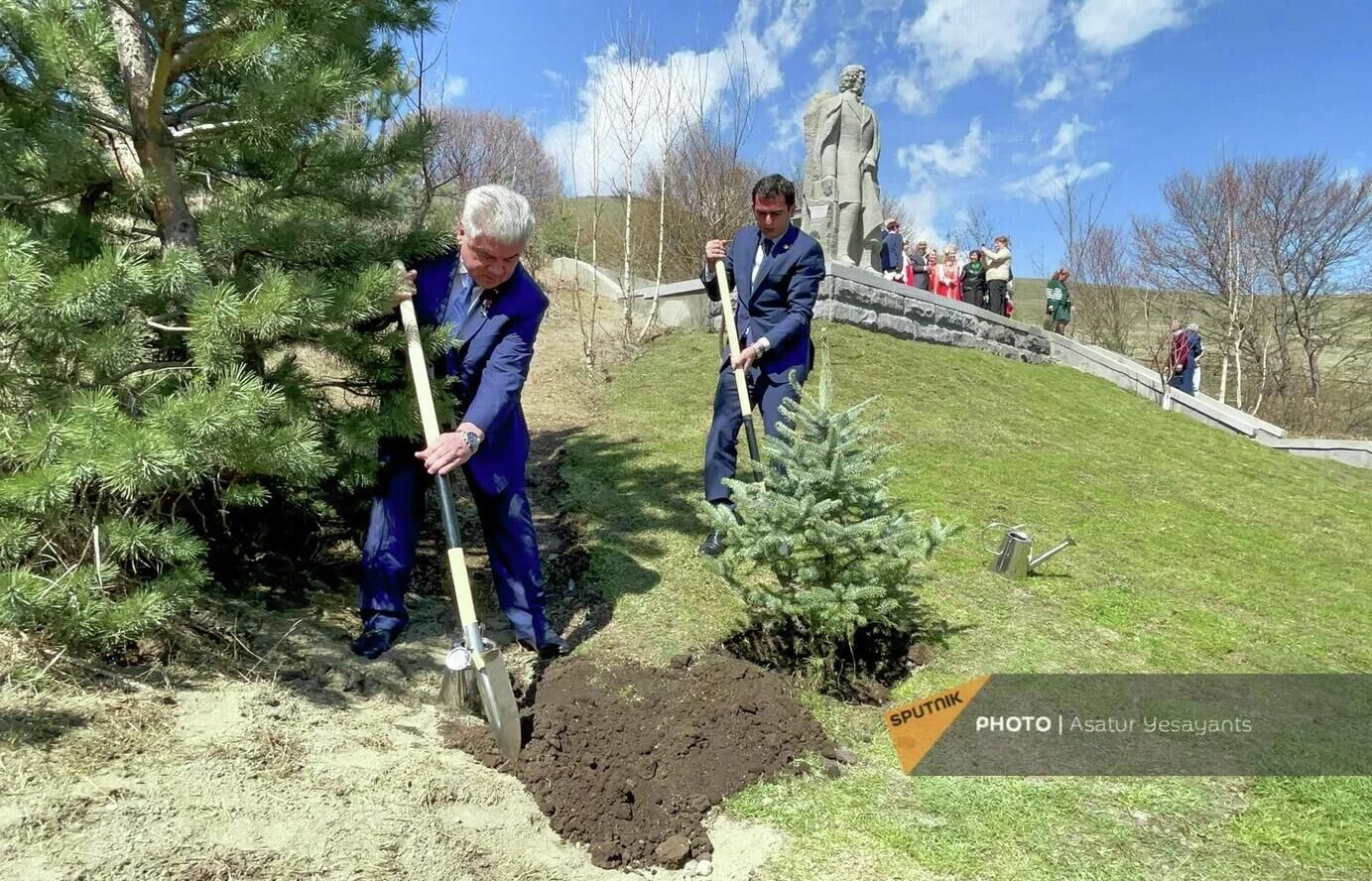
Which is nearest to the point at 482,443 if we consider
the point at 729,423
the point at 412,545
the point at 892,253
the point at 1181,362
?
the point at 412,545

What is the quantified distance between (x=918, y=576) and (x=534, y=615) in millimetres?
1628

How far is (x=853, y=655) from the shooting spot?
10.8 ft

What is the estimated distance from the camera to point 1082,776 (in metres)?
2.72

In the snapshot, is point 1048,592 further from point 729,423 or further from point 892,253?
point 892,253

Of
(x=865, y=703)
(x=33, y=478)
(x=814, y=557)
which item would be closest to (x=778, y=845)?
(x=865, y=703)

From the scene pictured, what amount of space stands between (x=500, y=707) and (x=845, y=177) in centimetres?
1035

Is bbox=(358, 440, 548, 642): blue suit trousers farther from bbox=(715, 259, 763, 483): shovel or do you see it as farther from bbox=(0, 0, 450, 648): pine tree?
bbox=(715, 259, 763, 483): shovel

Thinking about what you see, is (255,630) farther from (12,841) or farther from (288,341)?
(12,841)

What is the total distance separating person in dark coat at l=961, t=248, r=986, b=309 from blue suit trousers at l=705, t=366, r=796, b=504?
11.6 m

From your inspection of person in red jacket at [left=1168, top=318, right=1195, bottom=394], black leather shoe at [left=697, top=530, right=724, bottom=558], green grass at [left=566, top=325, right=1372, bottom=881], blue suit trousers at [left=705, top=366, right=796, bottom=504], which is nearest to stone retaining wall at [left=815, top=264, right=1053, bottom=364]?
green grass at [left=566, top=325, right=1372, bottom=881]

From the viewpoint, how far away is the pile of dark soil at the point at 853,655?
3.26 metres

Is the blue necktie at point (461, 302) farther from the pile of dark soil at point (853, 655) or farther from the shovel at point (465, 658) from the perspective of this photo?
the pile of dark soil at point (853, 655)

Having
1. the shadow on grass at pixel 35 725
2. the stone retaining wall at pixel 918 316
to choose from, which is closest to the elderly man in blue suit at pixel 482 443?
the shadow on grass at pixel 35 725

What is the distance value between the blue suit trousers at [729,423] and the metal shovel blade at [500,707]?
72.4 inches
